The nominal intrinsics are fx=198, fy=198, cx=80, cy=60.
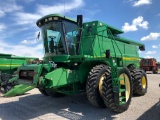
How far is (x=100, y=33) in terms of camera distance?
7.45 metres

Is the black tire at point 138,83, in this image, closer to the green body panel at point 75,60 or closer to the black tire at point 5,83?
the green body panel at point 75,60

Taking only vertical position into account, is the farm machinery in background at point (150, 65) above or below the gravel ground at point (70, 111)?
above

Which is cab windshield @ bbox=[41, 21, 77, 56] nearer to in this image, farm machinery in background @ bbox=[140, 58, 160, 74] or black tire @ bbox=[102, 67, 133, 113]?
black tire @ bbox=[102, 67, 133, 113]

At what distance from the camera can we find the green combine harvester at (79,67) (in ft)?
19.0

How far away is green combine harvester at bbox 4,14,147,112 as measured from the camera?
5.78 meters

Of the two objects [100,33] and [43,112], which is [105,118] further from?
[100,33]

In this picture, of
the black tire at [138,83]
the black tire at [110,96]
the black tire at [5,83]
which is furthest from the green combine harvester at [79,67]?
the black tire at [5,83]

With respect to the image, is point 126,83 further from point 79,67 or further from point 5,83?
point 5,83

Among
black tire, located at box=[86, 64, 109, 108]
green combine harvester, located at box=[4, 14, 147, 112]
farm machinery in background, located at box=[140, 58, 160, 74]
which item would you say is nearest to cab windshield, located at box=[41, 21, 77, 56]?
green combine harvester, located at box=[4, 14, 147, 112]

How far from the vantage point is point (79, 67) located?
6.77 m

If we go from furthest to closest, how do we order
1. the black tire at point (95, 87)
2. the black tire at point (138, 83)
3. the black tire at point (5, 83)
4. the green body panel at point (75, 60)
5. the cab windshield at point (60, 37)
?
the black tire at point (5, 83)
the black tire at point (138, 83)
the cab windshield at point (60, 37)
the black tire at point (95, 87)
the green body panel at point (75, 60)

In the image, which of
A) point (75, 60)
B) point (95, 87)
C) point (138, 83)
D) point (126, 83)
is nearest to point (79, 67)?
point (75, 60)

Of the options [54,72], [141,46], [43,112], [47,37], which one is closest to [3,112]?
[43,112]

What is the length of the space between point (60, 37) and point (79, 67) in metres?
1.23
